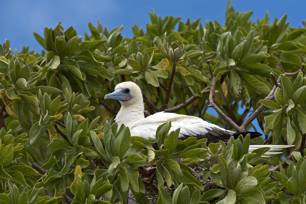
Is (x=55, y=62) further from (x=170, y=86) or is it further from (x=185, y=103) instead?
(x=185, y=103)

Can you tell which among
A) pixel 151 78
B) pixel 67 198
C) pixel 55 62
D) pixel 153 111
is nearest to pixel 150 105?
pixel 153 111

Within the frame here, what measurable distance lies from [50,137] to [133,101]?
210cm

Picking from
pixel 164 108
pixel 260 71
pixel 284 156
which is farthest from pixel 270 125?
pixel 164 108

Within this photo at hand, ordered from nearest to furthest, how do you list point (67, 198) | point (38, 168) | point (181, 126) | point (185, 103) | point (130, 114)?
1. point (67, 198)
2. point (38, 168)
3. point (181, 126)
4. point (130, 114)
5. point (185, 103)

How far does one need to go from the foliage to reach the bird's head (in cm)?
22

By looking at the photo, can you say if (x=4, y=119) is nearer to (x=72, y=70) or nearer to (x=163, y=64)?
(x=72, y=70)

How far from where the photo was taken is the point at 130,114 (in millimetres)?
10656

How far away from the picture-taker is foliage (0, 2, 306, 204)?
7848 millimetres

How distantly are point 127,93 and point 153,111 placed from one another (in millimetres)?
1113

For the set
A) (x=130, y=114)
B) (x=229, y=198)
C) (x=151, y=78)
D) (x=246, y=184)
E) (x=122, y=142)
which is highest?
(x=151, y=78)

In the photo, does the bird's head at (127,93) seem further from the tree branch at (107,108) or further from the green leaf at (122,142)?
the green leaf at (122,142)

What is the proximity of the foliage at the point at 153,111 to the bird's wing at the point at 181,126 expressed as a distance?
0.50 meters

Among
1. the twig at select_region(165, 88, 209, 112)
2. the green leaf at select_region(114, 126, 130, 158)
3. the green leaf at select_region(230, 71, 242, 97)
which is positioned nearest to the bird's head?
the twig at select_region(165, 88, 209, 112)

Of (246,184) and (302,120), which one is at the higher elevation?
(302,120)
